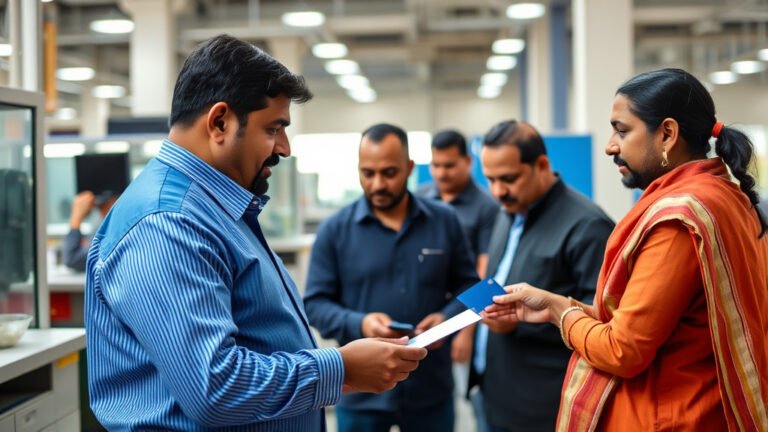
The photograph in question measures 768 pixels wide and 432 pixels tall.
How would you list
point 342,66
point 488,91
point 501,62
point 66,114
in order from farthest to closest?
point 66,114
point 488,91
point 501,62
point 342,66

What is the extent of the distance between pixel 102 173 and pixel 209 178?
3276mm

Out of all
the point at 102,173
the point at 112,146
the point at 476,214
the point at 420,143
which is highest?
the point at 420,143

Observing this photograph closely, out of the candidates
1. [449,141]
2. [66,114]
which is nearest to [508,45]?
[449,141]

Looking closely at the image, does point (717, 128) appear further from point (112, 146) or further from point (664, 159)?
point (112, 146)

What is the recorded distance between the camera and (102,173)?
13.8 feet

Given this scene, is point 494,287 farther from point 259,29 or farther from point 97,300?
point 259,29

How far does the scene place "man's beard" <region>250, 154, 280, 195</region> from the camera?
1285 mm

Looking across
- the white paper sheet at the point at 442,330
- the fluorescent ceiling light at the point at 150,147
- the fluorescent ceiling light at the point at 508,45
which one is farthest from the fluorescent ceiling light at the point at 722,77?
the white paper sheet at the point at 442,330

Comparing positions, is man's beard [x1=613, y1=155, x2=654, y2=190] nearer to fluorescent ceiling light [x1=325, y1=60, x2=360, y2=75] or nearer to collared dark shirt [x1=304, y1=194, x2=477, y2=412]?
collared dark shirt [x1=304, y1=194, x2=477, y2=412]

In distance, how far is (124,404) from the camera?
1.17 m

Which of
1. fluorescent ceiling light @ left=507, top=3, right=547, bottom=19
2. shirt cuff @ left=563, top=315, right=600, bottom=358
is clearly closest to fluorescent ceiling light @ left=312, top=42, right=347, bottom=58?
fluorescent ceiling light @ left=507, top=3, right=547, bottom=19

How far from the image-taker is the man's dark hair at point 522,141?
2354 millimetres

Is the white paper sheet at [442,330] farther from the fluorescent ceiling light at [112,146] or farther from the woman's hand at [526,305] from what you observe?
the fluorescent ceiling light at [112,146]

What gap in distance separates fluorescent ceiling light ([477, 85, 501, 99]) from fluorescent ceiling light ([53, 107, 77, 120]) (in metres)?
9.15
